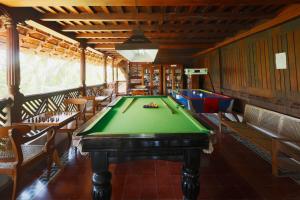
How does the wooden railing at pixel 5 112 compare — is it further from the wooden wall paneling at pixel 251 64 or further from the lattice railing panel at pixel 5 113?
the wooden wall paneling at pixel 251 64

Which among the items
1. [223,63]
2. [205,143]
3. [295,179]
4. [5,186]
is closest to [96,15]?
[5,186]

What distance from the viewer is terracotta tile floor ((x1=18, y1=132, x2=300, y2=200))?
2.53 m

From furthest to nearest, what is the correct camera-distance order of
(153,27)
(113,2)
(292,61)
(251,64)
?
1. (251,64)
2. (153,27)
3. (292,61)
4. (113,2)

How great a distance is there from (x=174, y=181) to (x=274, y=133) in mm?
2021

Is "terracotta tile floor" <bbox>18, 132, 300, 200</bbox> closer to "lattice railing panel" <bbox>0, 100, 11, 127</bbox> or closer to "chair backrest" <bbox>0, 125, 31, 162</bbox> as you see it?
"chair backrest" <bbox>0, 125, 31, 162</bbox>

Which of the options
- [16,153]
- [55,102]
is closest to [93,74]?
[55,102]

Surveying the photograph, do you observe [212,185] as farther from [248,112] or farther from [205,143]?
[248,112]

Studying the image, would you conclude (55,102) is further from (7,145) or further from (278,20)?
(278,20)

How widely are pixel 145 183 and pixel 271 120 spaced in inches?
102

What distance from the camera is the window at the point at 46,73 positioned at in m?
9.68

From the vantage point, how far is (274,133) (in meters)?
3.74

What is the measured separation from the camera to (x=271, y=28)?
4.63 meters

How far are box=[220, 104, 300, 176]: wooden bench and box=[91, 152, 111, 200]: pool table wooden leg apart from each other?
2145 mm

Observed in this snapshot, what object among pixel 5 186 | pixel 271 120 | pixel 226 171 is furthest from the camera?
pixel 271 120
